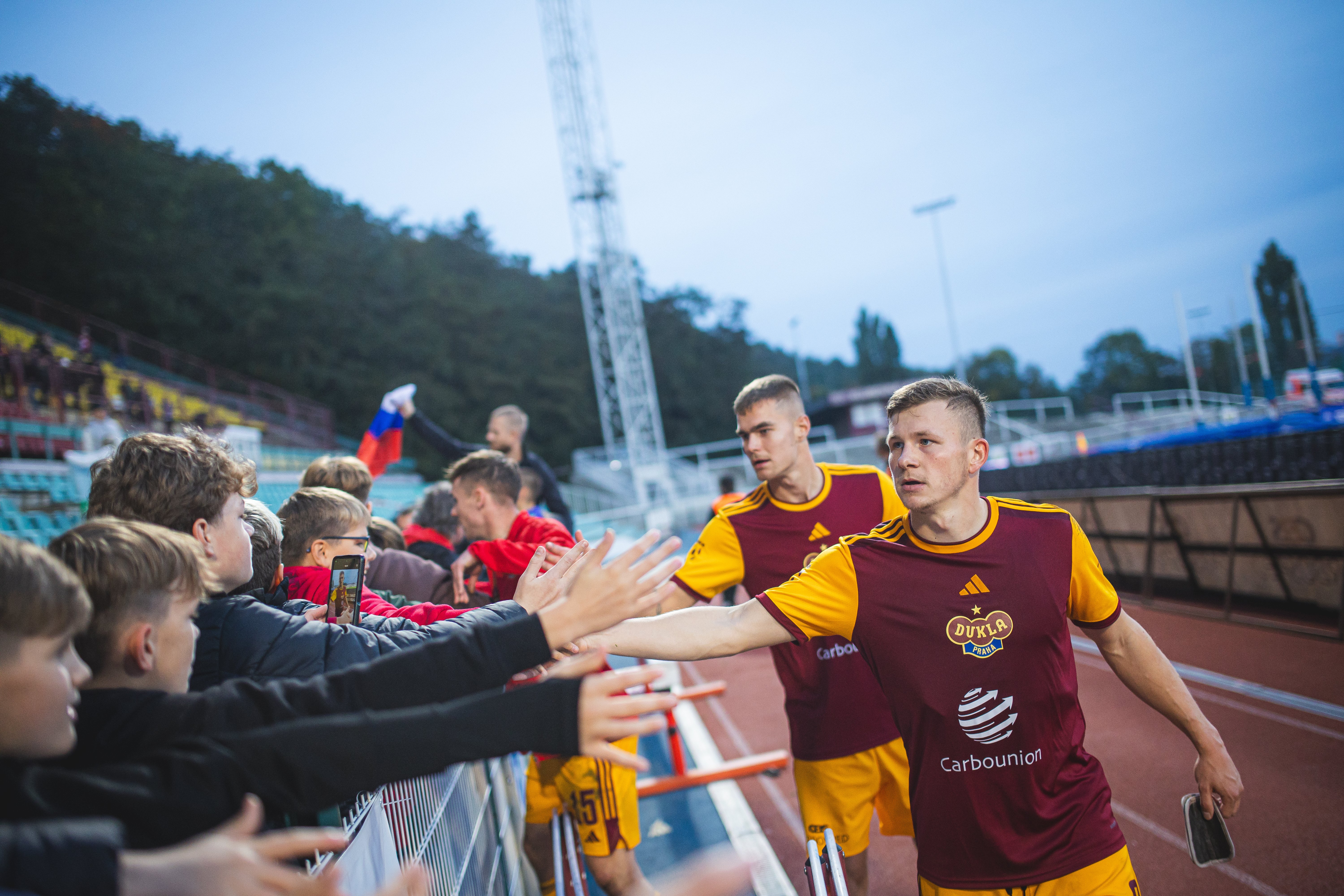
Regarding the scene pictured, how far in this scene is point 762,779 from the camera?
5422mm

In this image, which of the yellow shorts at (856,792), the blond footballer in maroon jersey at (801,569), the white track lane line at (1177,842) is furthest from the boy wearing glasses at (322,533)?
the white track lane line at (1177,842)

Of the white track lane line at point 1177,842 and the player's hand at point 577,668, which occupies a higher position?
the player's hand at point 577,668

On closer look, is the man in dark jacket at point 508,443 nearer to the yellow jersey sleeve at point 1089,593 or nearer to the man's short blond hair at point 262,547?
the man's short blond hair at point 262,547

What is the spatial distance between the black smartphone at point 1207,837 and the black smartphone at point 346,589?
259cm

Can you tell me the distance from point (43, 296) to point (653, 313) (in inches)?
1344

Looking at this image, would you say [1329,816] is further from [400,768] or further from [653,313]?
[653,313]

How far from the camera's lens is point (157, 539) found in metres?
1.45

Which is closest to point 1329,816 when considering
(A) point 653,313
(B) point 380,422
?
(B) point 380,422

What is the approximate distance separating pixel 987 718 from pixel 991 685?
10 centimetres

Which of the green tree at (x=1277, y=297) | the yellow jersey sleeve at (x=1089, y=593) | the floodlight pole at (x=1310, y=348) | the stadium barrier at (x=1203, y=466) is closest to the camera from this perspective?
the yellow jersey sleeve at (x=1089, y=593)

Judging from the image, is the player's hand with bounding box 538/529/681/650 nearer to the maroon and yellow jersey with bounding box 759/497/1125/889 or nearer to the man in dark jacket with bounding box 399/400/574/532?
the maroon and yellow jersey with bounding box 759/497/1125/889

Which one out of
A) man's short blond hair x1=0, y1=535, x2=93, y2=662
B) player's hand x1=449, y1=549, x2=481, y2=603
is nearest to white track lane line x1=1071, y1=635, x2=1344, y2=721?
player's hand x1=449, y1=549, x2=481, y2=603

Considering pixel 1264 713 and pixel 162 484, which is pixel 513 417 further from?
pixel 1264 713

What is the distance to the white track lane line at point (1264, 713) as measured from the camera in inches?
194
